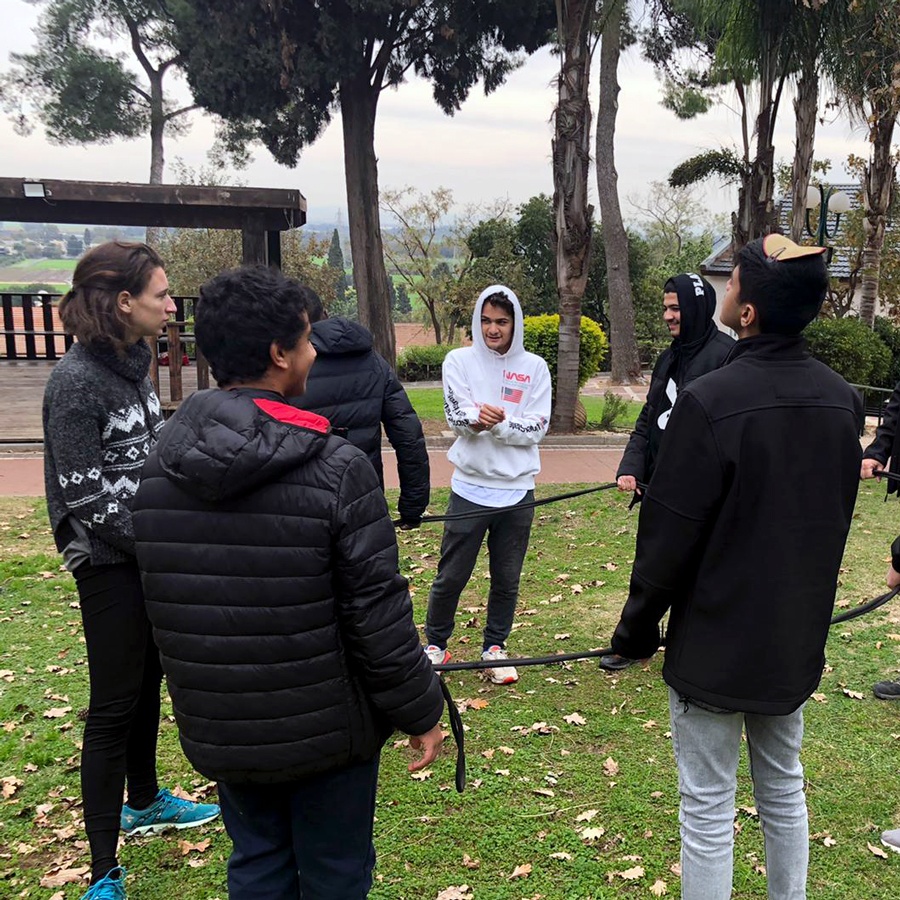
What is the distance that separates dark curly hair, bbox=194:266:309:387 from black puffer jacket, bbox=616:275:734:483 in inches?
91.7

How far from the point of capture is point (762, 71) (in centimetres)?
1070

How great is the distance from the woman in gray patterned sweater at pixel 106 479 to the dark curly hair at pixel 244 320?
831 millimetres

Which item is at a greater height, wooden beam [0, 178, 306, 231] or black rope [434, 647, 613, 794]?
wooden beam [0, 178, 306, 231]

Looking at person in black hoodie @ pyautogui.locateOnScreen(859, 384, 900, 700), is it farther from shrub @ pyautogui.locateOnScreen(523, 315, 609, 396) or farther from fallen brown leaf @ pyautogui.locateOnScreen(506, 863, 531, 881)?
shrub @ pyautogui.locateOnScreen(523, 315, 609, 396)

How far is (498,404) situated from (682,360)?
92 centimetres

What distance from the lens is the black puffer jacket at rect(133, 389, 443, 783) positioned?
1.78 meters

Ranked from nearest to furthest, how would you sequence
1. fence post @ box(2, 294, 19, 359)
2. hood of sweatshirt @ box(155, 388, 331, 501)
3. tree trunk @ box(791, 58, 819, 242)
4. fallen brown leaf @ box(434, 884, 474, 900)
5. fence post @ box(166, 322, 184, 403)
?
hood of sweatshirt @ box(155, 388, 331, 501) → fallen brown leaf @ box(434, 884, 474, 900) → fence post @ box(166, 322, 184, 403) → tree trunk @ box(791, 58, 819, 242) → fence post @ box(2, 294, 19, 359)

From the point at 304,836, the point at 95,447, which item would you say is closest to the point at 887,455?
the point at 304,836

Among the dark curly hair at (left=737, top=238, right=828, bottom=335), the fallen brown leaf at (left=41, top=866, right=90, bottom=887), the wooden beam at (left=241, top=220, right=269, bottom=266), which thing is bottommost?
the fallen brown leaf at (left=41, top=866, right=90, bottom=887)

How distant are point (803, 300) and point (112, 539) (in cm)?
205

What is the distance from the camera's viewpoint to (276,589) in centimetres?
180

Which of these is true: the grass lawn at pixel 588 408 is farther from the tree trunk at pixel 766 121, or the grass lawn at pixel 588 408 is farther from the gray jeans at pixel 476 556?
the gray jeans at pixel 476 556

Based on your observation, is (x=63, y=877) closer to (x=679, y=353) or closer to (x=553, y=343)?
(x=679, y=353)

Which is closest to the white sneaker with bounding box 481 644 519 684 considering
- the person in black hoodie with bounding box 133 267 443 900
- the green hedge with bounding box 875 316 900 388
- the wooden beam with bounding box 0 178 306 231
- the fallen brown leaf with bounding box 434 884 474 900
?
the fallen brown leaf with bounding box 434 884 474 900
